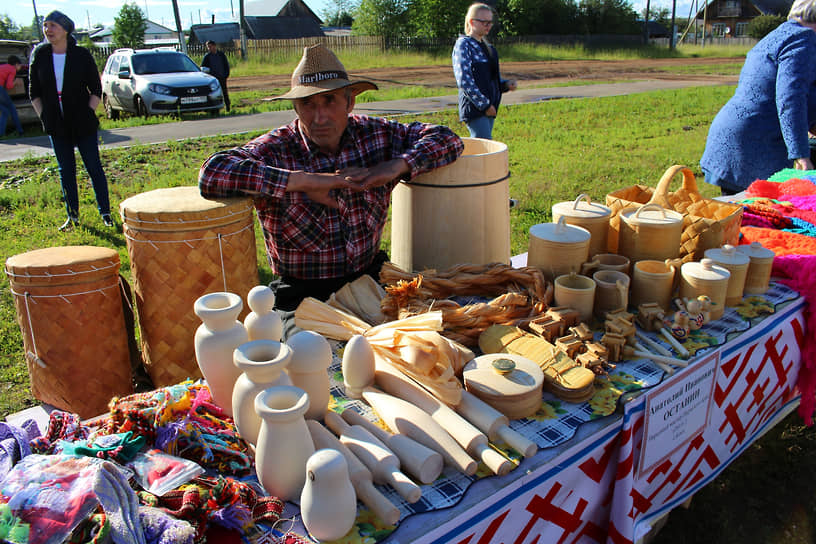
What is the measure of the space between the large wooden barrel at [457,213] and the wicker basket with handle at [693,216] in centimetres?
42

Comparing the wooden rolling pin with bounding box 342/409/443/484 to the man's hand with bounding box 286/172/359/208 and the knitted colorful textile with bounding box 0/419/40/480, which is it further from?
the man's hand with bounding box 286/172/359/208

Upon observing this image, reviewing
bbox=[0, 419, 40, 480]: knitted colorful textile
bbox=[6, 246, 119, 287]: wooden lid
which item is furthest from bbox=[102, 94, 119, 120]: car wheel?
bbox=[0, 419, 40, 480]: knitted colorful textile

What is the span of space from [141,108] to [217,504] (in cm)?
1129

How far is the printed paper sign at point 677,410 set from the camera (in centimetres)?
148

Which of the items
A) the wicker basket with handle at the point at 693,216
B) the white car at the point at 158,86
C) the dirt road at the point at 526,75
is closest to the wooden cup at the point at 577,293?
the wicker basket with handle at the point at 693,216

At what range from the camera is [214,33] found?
41.7 m

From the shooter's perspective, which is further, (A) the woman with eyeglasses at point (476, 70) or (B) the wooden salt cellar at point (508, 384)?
(A) the woman with eyeglasses at point (476, 70)

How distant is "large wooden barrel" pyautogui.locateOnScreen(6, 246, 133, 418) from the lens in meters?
1.85

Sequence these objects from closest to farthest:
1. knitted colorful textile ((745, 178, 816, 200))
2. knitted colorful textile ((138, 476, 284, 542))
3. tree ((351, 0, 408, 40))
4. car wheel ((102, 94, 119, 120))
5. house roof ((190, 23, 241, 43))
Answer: knitted colorful textile ((138, 476, 284, 542)), knitted colorful textile ((745, 178, 816, 200)), car wheel ((102, 94, 119, 120)), tree ((351, 0, 408, 40)), house roof ((190, 23, 241, 43))

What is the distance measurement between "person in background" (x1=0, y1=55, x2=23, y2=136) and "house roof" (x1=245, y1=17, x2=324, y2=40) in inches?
1294

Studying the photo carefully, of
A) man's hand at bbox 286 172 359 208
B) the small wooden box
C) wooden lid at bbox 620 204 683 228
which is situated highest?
the small wooden box

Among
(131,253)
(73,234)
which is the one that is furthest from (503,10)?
(131,253)

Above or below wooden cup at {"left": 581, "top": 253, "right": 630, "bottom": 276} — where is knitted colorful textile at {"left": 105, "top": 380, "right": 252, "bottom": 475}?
below

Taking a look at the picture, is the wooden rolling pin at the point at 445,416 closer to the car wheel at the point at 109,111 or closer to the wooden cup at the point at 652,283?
the wooden cup at the point at 652,283
